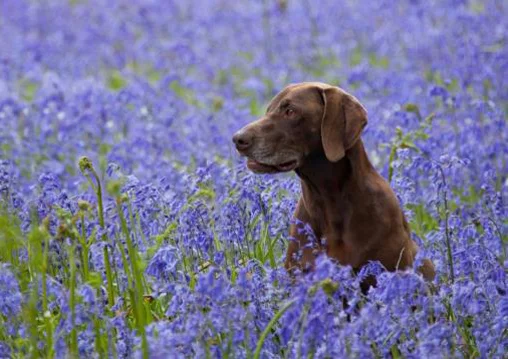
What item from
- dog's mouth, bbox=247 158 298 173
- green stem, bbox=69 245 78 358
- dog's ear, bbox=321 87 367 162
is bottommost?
green stem, bbox=69 245 78 358

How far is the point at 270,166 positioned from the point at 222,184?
3.34 feet

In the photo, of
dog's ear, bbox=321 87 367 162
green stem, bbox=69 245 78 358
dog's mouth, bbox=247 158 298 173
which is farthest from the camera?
dog's mouth, bbox=247 158 298 173

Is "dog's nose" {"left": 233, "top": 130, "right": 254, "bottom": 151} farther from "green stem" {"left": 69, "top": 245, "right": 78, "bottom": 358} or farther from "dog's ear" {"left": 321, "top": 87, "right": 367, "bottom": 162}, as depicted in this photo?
"green stem" {"left": 69, "top": 245, "right": 78, "bottom": 358}

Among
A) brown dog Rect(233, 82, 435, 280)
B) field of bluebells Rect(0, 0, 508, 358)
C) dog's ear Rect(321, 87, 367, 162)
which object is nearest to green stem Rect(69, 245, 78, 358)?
field of bluebells Rect(0, 0, 508, 358)

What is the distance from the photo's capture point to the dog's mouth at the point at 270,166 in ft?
14.7

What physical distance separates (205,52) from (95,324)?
775cm

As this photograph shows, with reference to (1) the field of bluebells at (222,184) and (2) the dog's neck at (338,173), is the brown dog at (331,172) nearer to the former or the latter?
(2) the dog's neck at (338,173)

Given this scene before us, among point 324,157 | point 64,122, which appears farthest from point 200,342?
point 64,122

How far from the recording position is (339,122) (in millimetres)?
4414

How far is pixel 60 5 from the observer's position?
13.8 m

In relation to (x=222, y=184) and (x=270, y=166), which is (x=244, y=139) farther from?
(x=222, y=184)

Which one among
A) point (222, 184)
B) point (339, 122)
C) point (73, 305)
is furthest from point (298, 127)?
point (73, 305)

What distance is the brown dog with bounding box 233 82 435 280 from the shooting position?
14.4 ft

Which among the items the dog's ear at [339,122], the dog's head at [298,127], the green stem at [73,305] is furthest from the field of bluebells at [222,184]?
the dog's ear at [339,122]
